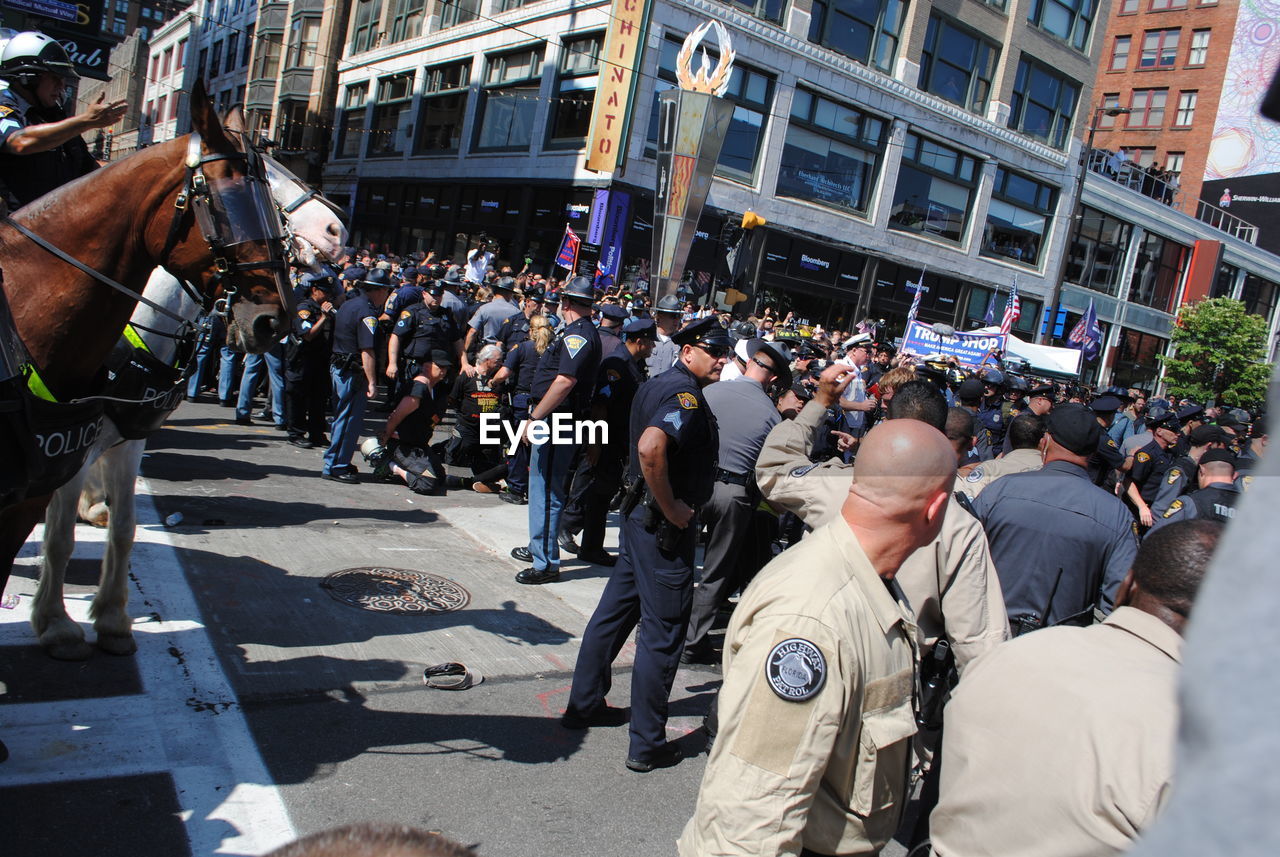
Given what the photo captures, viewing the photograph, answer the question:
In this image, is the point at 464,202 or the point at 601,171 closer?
the point at 601,171

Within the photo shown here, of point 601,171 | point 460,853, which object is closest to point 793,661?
point 460,853

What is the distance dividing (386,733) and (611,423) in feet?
12.3

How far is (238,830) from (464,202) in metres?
29.0

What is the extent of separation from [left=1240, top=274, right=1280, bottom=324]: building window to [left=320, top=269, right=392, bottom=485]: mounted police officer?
48680mm

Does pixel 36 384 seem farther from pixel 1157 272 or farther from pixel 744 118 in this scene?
pixel 1157 272

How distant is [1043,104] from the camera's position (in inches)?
1319

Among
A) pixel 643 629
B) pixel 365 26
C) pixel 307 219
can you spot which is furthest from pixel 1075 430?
pixel 365 26

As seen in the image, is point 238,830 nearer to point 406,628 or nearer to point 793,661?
point 406,628

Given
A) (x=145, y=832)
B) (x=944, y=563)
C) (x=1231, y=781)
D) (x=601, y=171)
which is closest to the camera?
(x=1231, y=781)

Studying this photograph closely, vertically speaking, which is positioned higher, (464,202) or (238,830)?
(464,202)

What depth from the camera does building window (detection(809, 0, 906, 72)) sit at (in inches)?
1046

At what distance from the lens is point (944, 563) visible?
137 inches

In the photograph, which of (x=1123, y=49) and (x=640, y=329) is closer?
(x=1123, y=49)

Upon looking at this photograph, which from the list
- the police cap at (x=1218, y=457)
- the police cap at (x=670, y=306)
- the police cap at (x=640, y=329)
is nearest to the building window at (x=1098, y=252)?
the police cap at (x=670, y=306)
